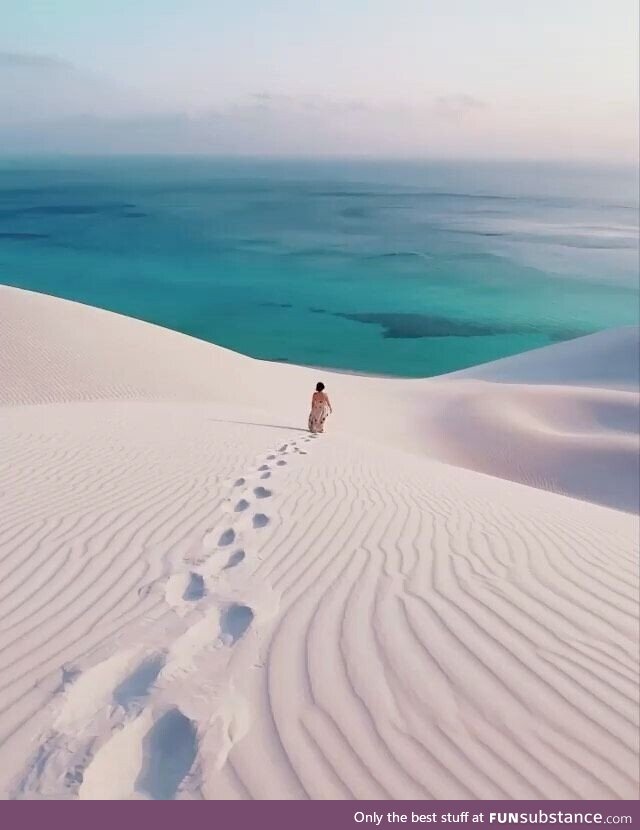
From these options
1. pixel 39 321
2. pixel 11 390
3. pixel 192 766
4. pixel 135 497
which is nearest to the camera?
pixel 192 766

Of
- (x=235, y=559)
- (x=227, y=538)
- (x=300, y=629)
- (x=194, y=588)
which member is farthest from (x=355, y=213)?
(x=300, y=629)

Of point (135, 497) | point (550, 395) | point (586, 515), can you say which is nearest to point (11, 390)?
point (135, 497)

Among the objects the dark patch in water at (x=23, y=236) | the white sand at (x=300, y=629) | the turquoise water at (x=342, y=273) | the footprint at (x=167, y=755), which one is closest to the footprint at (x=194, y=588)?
the white sand at (x=300, y=629)

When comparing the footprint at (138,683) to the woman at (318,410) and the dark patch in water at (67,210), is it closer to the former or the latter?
the woman at (318,410)

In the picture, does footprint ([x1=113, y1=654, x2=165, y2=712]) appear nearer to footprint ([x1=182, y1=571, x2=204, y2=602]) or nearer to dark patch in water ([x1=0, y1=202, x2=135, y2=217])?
footprint ([x1=182, y1=571, x2=204, y2=602])

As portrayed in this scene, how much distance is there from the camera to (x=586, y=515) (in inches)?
302

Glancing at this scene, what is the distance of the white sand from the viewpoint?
9.73 ft

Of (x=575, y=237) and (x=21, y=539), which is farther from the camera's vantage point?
(x=575, y=237)

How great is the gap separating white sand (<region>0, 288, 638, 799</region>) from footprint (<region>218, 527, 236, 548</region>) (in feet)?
0.13

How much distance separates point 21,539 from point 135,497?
53.9 inches

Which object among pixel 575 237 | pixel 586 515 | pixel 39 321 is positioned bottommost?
pixel 586 515

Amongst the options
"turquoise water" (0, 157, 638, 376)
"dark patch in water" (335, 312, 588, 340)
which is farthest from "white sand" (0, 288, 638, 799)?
"dark patch in water" (335, 312, 588, 340)

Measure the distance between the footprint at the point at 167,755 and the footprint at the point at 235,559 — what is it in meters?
1.70
